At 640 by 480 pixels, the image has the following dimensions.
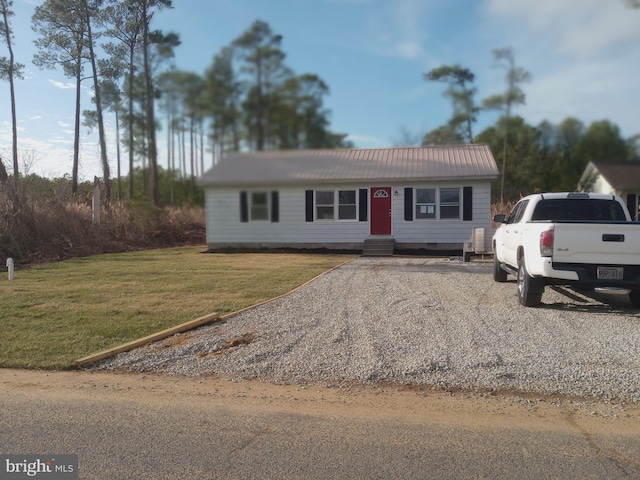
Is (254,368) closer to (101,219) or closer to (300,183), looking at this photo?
(300,183)

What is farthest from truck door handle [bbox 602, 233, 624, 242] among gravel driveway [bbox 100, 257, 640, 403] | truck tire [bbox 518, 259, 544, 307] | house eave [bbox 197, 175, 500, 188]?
house eave [bbox 197, 175, 500, 188]

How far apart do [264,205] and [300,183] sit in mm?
1876

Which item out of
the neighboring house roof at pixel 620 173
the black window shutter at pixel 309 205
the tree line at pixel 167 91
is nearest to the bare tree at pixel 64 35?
the tree line at pixel 167 91

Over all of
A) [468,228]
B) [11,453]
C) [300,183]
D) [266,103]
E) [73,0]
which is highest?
[73,0]

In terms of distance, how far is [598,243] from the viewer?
23.0 feet

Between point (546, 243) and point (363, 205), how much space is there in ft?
35.5

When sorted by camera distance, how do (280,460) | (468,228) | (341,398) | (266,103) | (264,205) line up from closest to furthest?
(280,460) < (341,398) < (266,103) < (468,228) < (264,205)

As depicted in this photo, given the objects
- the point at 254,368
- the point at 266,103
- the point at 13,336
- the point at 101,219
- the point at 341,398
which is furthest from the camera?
the point at 101,219

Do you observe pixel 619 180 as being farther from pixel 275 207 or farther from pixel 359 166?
pixel 275 207

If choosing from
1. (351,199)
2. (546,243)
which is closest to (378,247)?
(351,199)

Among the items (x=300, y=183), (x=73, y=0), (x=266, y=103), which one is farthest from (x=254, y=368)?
(x=73, y=0)

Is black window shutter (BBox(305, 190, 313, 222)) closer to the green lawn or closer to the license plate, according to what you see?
the green lawn

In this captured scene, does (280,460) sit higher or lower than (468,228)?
lower

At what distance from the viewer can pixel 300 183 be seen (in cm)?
1802
